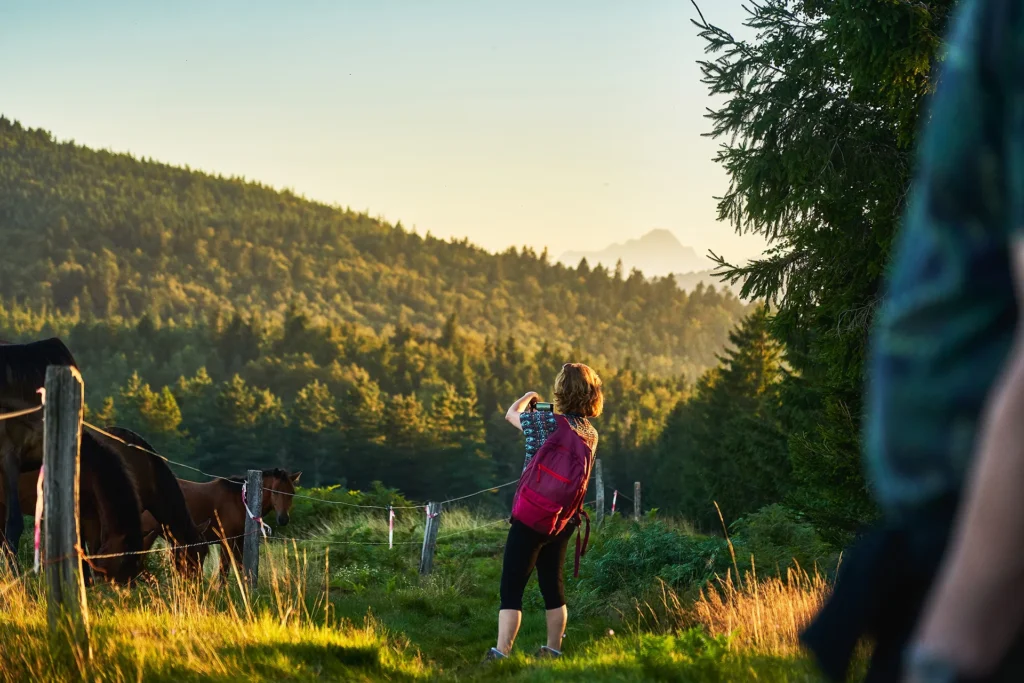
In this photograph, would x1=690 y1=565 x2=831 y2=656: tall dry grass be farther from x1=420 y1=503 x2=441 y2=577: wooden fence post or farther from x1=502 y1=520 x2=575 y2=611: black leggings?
x1=420 y1=503 x2=441 y2=577: wooden fence post

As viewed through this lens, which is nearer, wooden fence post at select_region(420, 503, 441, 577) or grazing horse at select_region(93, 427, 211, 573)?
grazing horse at select_region(93, 427, 211, 573)

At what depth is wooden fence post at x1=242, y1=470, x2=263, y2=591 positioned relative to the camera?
992cm

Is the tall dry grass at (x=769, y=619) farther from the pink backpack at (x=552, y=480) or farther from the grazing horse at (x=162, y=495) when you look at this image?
the grazing horse at (x=162, y=495)

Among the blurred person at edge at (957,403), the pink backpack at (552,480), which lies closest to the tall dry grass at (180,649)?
the pink backpack at (552,480)

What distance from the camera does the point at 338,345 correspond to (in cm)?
12219

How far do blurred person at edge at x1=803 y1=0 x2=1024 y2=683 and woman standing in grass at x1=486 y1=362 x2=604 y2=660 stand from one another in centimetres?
461

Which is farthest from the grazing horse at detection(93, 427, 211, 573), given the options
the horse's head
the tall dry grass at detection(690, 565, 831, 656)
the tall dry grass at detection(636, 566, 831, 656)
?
the tall dry grass at detection(690, 565, 831, 656)

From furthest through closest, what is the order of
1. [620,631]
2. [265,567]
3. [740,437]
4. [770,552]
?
[740,437] < [265,567] < [770,552] < [620,631]

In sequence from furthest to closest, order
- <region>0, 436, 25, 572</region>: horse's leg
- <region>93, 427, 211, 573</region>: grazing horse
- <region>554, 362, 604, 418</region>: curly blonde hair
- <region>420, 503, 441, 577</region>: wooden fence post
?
1. <region>420, 503, 441, 577</region>: wooden fence post
2. <region>93, 427, 211, 573</region>: grazing horse
3. <region>0, 436, 25, 572</region>: horse's leg
4. <region>554, 362, 604, 418</region>: curly blonde hair

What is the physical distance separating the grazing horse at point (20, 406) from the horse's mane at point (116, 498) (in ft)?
1.93

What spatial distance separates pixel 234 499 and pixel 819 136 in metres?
8.08

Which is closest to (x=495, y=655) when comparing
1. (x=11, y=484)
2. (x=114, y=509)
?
(x=114, y=509)

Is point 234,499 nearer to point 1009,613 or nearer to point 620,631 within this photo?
point 620,631

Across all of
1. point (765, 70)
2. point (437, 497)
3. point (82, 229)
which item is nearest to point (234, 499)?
point (765, 70)
